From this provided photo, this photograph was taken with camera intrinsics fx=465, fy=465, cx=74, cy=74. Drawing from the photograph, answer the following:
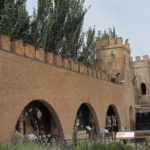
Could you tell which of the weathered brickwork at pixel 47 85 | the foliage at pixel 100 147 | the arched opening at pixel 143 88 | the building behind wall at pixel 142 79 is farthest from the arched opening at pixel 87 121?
the arched opening at pixel 143 88

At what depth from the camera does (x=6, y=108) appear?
1490cm

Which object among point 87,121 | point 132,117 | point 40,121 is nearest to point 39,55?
point 40,121

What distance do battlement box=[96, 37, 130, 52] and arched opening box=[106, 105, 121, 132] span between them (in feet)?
18.5

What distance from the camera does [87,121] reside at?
23.4m

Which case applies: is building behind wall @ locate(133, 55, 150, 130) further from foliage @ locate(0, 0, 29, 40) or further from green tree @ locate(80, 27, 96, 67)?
foliage @ locate(0, 0, 29, 40)

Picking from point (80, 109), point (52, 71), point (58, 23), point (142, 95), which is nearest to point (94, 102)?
point (80, 109)

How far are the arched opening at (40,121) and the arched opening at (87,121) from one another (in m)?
2.78

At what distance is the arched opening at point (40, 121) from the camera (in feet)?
56.9

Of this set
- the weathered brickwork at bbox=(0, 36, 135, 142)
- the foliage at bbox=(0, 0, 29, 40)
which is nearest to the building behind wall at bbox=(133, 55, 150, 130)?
the weathered brickwork at bbox=(0, 36, 135, 142)

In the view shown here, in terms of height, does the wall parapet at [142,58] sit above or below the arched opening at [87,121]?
above

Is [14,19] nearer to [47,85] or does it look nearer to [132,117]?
[47,85]

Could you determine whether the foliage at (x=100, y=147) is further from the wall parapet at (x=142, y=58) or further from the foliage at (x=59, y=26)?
the wall parapet at (x=142, y=58)

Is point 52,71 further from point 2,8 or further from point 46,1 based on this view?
point 46,1

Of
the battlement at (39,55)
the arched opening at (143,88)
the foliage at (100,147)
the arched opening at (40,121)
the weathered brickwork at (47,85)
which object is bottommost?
the foliage at (100,147)
